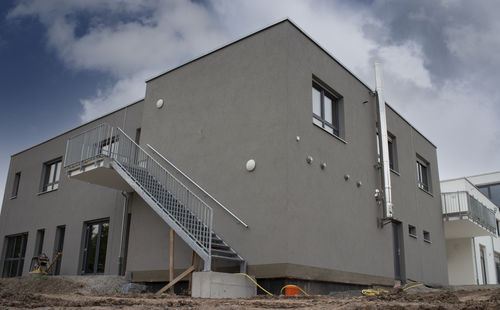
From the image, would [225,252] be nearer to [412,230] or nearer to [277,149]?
[277,149]

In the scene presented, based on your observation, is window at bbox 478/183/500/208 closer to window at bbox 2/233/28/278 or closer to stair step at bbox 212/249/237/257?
stair step at bbox 212/249/237/257

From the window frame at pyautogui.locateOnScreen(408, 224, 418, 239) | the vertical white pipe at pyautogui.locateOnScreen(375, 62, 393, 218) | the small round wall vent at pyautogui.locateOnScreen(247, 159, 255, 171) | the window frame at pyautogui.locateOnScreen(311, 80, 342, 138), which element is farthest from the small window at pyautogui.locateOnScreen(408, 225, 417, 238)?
the small round wall vent at pyautogui.locateOnScreen(247, 159, 255, 171)

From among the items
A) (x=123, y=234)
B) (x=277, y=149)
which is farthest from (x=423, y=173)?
(x=123, y=234)

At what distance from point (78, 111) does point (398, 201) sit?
12017mm

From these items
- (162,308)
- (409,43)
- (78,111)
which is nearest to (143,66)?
(78,111)

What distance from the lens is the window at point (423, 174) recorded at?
17.5 m

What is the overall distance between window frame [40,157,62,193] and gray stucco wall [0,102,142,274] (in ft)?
0.50

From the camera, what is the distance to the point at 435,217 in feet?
56.6

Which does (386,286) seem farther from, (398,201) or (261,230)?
(261,230)

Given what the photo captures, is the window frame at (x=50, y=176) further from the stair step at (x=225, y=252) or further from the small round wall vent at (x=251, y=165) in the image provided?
the stair step at (x=225, y=252)

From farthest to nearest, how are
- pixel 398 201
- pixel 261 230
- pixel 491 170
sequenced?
pixel 491 170 < pixel 398 201 < pixel 261 230

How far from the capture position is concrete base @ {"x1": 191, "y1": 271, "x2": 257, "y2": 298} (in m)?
8.46

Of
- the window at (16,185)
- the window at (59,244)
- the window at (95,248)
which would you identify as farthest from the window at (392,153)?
the window at (16,185)

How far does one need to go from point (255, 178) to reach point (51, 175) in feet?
37.7
